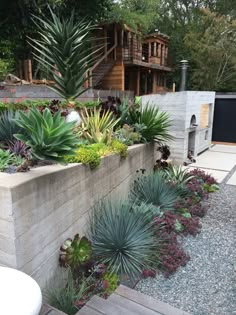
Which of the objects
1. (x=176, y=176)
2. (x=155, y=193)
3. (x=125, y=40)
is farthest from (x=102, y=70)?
(x=155, y=193)

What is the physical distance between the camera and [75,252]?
2410mm

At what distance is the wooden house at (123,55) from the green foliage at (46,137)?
384 inches

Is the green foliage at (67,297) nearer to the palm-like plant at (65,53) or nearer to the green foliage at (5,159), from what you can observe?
the green foliage at (5,159)

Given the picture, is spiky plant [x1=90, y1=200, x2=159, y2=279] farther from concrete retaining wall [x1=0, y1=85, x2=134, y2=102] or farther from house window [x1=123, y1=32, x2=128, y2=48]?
house window [x1=123, y1=32, x2=128, y2=48]

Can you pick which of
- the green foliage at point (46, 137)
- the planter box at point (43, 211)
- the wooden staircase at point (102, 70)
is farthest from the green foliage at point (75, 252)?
the wooden staircase at point (102, 70)

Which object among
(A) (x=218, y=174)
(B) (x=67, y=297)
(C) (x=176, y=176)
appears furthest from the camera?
(A) (x=218, y=174)

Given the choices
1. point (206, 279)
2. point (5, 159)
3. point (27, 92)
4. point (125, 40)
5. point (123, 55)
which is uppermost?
point (125, 40)

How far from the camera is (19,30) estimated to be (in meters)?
9.54

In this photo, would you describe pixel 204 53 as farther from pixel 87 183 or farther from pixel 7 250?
pixel 7 250

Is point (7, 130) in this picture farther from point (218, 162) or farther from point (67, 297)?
point (218, 162)

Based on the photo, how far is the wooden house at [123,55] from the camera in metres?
13.1

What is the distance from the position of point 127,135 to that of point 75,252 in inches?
80.5

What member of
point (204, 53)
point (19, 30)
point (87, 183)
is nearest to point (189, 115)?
point (87, 183)

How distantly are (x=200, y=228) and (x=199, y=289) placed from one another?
1.18 m
